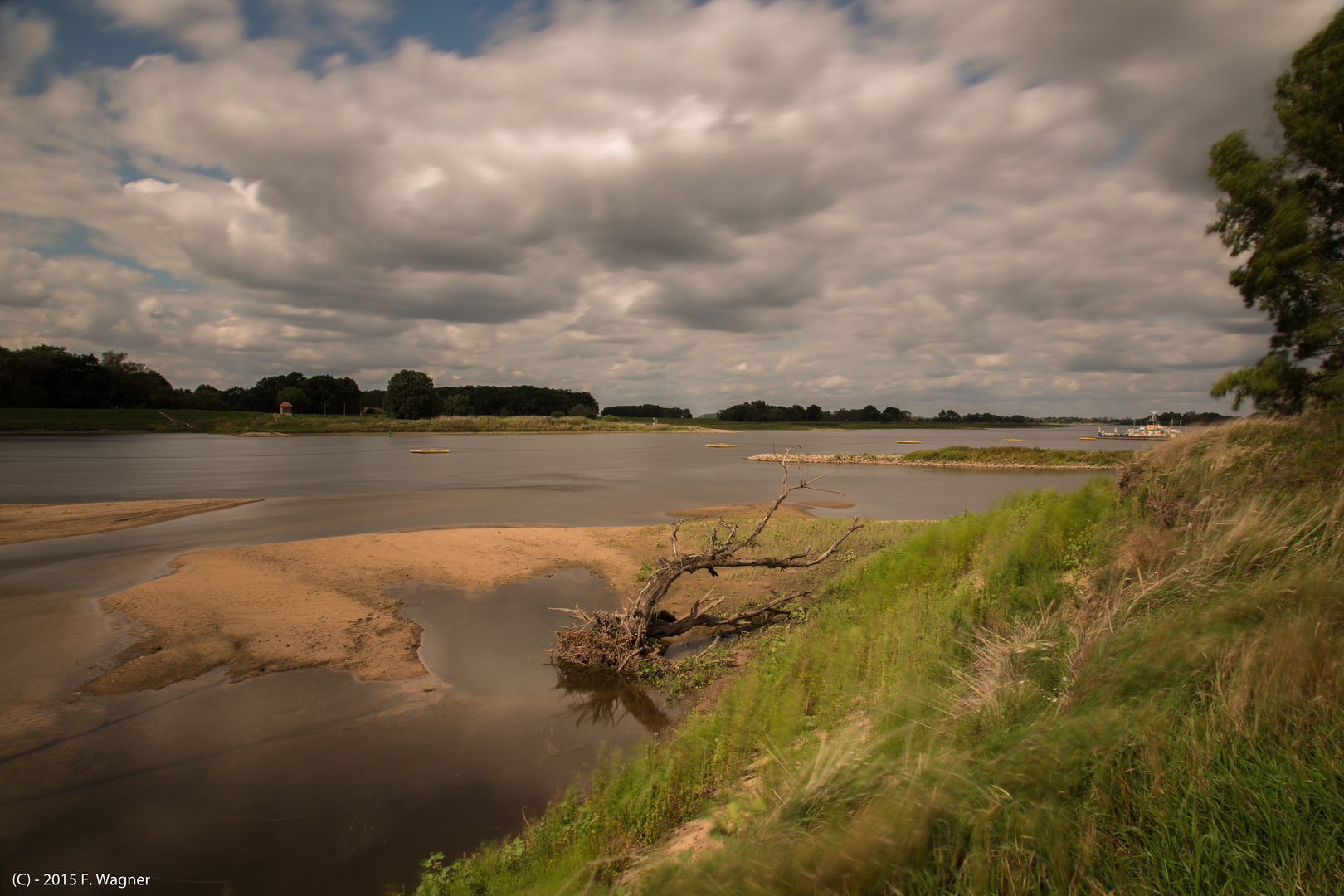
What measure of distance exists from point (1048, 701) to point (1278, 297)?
53.9 feet

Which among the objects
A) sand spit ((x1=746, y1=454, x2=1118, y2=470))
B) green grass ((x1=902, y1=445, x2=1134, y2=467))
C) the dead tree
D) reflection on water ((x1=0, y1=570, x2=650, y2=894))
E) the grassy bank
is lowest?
reflection on water ((x1=0, y1=570, x2=650, y2=894))

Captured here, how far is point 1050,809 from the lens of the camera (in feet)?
8.70

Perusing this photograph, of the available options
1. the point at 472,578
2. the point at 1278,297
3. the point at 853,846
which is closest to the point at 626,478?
the point at 472,578

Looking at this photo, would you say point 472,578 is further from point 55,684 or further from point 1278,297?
point 1278,297

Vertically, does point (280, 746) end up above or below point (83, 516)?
below

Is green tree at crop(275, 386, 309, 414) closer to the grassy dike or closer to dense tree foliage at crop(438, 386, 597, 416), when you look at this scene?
dense tree foliage at crop(438, 386, 597, 416)

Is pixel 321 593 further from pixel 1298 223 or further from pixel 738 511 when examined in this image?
pixel 1298 223

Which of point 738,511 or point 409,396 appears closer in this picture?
point 738,511

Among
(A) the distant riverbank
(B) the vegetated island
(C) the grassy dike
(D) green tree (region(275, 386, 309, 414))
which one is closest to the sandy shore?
(C) the grassy dike

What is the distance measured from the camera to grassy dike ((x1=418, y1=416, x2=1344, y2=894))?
2.45 metres

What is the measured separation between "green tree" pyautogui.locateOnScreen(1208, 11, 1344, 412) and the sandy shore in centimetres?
3323

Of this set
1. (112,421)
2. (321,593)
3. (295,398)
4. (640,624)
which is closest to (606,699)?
(640,624)

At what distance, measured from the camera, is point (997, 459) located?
52.8 metres

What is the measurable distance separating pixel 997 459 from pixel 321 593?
179 ft
